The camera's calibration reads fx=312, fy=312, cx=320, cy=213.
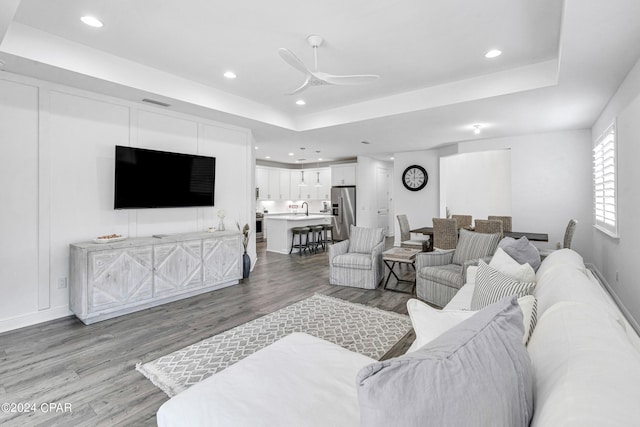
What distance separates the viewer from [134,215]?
417 cm

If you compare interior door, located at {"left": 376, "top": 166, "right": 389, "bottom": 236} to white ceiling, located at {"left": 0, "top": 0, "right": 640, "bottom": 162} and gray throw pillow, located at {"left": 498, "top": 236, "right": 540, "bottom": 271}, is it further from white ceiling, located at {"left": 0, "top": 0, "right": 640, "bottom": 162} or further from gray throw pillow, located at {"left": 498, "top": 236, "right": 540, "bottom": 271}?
gray throw pillow, located at {"left": 498, "top": 236, "right": 540, "bottom": 271}

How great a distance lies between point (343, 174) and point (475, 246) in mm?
6396

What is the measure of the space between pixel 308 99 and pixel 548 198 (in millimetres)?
4848

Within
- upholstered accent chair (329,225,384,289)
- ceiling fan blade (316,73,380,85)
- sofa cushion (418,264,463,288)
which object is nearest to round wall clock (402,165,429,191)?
upholstered accent chair (329,225,384,289)

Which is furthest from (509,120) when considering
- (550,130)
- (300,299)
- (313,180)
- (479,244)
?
(313,180)

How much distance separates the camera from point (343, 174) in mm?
9852

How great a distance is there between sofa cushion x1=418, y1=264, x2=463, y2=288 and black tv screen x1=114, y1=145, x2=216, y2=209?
11.1 ft

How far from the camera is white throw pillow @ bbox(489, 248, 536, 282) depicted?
2010 mm

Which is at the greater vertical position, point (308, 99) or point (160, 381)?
point (308, 99)

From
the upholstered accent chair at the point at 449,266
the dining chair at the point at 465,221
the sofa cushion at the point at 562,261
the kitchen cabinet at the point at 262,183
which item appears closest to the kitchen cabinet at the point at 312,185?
the kitchen cabinet at the point at 262,183

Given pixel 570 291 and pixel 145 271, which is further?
pixel 145 271

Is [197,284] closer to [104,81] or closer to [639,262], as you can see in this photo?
[104,81]

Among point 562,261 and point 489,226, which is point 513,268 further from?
point 489,226

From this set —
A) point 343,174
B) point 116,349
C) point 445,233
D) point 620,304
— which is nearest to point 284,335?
point 116,349
